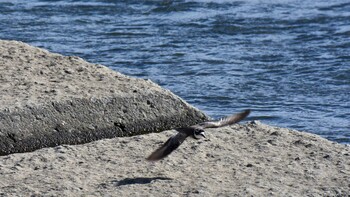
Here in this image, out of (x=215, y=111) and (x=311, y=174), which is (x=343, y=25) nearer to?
(x=215, y=111)

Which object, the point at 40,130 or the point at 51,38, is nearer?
the point at 40,130

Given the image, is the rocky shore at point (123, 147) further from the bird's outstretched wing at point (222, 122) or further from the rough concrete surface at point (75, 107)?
the bird's outstretched wing at point (222, 122)

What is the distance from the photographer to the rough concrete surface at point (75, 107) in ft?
18.0

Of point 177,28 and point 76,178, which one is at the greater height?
point 76,178

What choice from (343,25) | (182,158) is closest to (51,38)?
(343,25)

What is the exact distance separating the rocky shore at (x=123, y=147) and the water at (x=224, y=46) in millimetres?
1428

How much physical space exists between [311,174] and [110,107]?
1.30 m

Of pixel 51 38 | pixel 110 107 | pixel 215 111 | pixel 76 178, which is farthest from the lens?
pixel 51 38

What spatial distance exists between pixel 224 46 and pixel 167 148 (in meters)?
5.10

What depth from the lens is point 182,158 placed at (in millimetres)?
5238

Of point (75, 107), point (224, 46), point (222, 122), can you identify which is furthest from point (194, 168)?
point (224, 46)

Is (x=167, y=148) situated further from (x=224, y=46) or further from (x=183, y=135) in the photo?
(x=224, y=46)

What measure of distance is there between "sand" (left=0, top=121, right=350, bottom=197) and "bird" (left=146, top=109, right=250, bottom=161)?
12 centimetres

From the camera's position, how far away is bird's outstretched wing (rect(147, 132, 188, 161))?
487 centimetres
